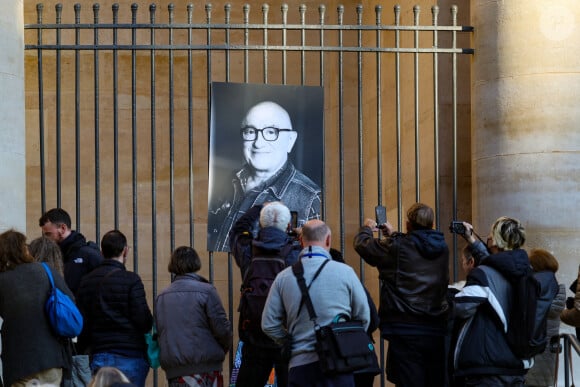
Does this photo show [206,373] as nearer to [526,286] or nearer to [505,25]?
[526,286]

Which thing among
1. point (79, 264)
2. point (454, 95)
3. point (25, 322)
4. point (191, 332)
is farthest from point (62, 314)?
point (454, 95)

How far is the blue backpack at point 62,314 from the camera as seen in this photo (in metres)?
7.74

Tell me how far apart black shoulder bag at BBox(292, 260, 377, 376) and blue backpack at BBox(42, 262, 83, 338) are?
1.39 metres

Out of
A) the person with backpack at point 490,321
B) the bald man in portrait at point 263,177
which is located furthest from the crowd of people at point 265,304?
the bald man in portrait at point 263,177

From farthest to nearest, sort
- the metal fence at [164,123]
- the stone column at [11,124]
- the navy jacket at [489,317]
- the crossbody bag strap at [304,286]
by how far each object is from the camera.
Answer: the metal fence at [164,123] < the stone column at [11,124] < the navy jacket at [489,317] < the crossbody bag strap at [304,286]

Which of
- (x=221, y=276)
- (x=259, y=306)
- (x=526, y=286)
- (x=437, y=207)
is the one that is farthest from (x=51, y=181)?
(x=526, y=286)

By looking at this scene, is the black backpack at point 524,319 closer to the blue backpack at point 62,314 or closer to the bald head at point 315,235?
the bald head at point 315,235

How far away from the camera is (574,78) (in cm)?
1030

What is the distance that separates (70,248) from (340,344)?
8.13ft

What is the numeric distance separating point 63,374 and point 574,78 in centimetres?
488

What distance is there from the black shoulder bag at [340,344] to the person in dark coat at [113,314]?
1366 millimetres

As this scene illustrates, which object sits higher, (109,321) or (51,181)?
(51,181)

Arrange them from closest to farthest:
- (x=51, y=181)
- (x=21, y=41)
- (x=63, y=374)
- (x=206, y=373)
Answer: (x=63, y=374) → (x=206, y=373) → (x=21, y=41) → (x=51, y=181)

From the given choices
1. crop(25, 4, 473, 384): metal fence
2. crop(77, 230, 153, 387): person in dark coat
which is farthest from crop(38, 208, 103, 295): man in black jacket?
crop(25, 4, 473, 384): metal fence
